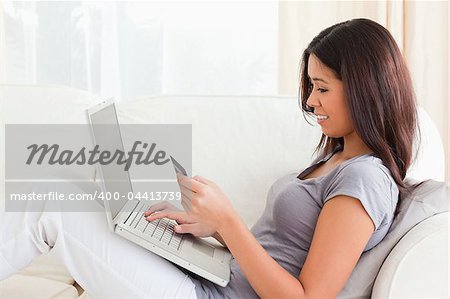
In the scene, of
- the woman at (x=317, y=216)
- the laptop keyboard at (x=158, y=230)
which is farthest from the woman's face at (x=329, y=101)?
the laptop keyboard at (x=158, y=230)

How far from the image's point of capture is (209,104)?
188cm

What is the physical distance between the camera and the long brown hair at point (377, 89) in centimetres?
128

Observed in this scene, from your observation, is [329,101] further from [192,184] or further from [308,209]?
[192,184]

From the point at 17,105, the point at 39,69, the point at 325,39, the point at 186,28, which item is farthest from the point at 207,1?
the point at 325,39

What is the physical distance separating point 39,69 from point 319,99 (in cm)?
154

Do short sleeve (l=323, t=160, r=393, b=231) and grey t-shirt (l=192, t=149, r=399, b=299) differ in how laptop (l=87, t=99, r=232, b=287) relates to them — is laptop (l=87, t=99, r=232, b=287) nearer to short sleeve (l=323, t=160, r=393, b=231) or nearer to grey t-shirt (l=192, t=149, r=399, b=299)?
grey t-shirt (l=192, t=149, r=399, b=299)

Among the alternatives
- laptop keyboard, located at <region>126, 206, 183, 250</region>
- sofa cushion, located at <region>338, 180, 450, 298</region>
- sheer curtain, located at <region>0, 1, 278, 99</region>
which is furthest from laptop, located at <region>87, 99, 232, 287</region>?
sheer curtain, located at <region>0, 1, 278, 99</region>

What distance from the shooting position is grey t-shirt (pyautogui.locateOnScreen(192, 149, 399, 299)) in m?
1.21

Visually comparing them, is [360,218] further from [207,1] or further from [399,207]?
[207,1]

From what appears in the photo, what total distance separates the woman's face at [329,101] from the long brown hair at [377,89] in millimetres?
18

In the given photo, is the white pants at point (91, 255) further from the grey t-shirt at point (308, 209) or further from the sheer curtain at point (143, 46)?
the sheer curtain at point (143, 46)

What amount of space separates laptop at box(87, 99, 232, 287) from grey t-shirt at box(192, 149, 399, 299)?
4cm

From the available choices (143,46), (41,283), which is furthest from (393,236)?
(143,46)

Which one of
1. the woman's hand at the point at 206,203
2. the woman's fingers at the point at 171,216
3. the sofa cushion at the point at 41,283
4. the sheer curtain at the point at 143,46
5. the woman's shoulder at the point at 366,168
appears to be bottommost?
the sofa cushion at the point at 41,283
